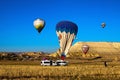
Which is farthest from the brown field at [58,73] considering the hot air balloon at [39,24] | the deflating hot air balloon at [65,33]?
the hot air balloon at [39,24]

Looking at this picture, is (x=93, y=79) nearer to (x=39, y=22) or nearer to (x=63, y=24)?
(x=63, y=24)

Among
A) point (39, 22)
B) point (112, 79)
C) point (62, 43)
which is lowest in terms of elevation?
point (112, 79)

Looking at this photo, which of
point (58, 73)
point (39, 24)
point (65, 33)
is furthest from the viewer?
point (39, 24)

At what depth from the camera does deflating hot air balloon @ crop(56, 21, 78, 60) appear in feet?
232

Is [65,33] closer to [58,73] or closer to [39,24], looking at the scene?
[39,24]

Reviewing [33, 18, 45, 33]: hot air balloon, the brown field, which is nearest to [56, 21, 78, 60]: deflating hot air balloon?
[33, 18, 45, 33]: hot air balloon

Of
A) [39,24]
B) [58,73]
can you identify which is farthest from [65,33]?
[58,73]

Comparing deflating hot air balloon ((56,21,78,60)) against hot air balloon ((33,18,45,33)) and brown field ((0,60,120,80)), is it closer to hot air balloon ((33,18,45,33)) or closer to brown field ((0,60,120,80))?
hot air balloon ((33,18,45,33))

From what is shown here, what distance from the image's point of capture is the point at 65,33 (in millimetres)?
71562

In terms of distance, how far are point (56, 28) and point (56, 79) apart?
133 ft

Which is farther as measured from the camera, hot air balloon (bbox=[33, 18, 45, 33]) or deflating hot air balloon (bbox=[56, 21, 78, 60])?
hot air balloon (bbox=[33, 18, 45, 33])

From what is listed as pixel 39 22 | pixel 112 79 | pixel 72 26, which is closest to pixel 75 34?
Answer: pixel 72 26

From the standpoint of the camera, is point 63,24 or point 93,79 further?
point 63,24

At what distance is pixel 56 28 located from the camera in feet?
240
